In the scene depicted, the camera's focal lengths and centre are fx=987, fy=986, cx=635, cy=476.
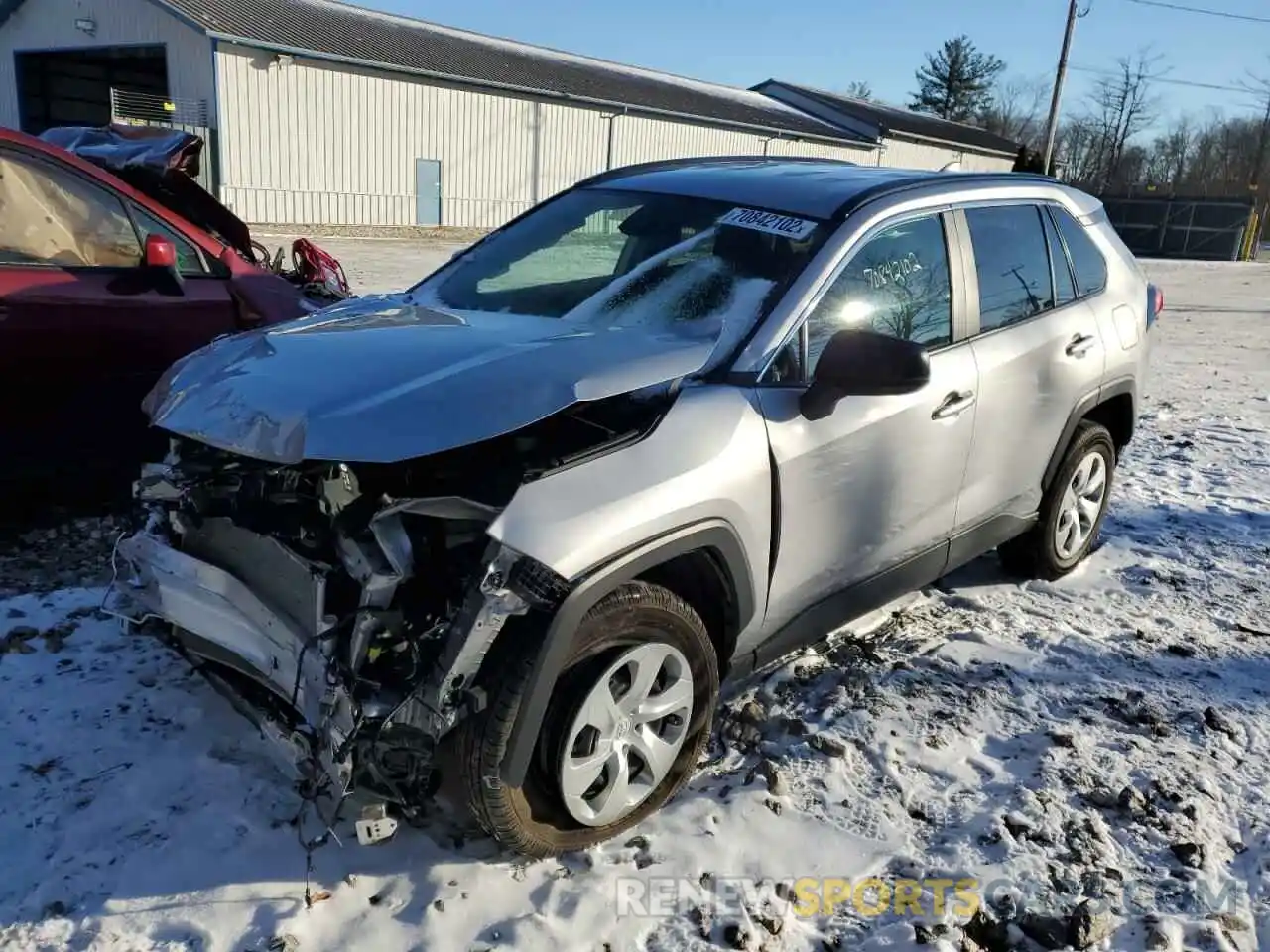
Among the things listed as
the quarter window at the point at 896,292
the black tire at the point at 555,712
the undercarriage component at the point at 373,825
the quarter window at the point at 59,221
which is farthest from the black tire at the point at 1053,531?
the quarter window at the point at 59,221

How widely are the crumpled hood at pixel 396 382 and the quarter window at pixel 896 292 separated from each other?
20.2 inches

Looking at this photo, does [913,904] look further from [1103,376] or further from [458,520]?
[1103,376]

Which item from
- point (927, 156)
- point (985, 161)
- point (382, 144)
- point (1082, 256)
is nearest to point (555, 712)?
point (1082, 256)

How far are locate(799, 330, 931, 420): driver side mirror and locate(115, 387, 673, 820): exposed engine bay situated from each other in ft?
1.58

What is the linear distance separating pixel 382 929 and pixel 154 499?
147 cm

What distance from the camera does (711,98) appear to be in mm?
38188

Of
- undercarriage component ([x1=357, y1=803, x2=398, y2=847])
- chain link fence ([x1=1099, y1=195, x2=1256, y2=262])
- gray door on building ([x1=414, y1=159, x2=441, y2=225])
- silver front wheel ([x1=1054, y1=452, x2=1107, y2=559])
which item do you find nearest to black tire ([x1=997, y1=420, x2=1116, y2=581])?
silver front wheel ([x1=1054, y1=452, x2=1107, y2=559])

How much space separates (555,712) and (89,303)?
126 inches

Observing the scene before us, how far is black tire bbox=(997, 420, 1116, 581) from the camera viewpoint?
443 cm

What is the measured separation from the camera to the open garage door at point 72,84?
28750 millimetres

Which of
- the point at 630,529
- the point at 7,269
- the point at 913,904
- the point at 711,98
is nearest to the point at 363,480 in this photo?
the point at 630,529

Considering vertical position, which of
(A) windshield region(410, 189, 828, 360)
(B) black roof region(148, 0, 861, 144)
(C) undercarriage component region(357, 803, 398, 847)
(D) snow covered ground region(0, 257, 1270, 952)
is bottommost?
(D) snow covered ground region(0, 257, 1270, 952)

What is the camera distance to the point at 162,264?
15.1 ft

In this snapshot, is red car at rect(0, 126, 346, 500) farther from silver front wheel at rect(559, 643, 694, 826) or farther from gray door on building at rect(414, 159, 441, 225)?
gray door on building at rect(414, 159, 441, 225)
